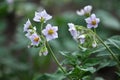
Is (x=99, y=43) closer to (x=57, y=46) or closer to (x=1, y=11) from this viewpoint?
(x=57, y=46)

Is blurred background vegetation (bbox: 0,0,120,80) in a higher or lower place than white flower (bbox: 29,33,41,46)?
lower

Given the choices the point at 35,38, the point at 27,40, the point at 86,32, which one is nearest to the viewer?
the point at 35,38

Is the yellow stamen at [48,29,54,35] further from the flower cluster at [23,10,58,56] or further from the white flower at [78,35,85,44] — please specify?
the white flower at [78,35,85,44]

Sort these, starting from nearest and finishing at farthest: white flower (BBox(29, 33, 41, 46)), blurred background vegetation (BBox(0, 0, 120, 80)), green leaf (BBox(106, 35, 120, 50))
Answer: white flower (BBox(29, 33, 41, 46)) → green leaf (BBox(106, 35, 120, 50)) → blurred background vegetation (BBox(0, 0, 120, 80))

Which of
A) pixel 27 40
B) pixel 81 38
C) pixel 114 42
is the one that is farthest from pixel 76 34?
pixel 27 40

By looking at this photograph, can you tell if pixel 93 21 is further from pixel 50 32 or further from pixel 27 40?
pixel 27 40

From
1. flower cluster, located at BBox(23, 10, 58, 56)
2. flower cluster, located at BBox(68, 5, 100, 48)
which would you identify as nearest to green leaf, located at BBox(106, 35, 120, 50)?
flower cluster, located at BBox(68, 5, 100, 48)

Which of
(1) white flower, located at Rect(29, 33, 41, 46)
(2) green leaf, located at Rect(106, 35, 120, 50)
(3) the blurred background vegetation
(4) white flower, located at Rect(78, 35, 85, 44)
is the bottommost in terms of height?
(3) the blurred background vegetation

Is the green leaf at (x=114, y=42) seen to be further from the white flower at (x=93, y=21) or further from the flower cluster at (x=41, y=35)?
the flower cluster at (x=41, y=35)

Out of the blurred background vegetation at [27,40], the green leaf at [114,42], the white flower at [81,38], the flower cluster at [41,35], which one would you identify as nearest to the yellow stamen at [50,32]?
the flower cluster at [41,35]

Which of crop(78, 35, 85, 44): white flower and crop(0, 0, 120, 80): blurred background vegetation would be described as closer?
crop(78, 35, 85, 44): white flower

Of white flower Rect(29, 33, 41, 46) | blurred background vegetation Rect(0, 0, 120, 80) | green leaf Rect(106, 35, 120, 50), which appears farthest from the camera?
blurred background vegetation Rect(0, 0, 120, 80)

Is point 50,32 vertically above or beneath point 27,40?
above
